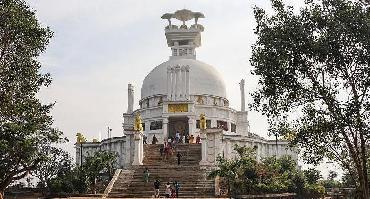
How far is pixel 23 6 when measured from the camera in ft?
71.4

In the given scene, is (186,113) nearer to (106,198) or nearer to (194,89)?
(194,89)

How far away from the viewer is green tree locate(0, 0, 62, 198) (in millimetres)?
20922

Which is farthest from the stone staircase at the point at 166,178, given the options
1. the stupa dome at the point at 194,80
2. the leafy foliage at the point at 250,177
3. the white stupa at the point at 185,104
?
the stupa dome at the point at 194,80

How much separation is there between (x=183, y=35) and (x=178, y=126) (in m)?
15.8

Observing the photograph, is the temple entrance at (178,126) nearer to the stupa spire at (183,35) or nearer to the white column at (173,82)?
the white column at (173,82)

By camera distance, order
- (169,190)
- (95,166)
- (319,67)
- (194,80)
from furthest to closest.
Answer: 1. (194,80)
2. (95,166)
3. (169,190)
4. (319,67)

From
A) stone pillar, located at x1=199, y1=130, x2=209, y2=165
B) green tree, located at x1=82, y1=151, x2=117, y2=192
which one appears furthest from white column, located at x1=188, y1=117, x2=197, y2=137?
stone pillar, located at x1=199, y1=130, x2=209, y2=165

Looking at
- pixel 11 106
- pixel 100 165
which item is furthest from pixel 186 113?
pixel 11 106

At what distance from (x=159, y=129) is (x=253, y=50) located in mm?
38053

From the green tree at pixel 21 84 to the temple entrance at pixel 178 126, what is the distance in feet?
101

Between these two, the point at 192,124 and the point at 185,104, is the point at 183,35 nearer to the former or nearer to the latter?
the point at 185,104

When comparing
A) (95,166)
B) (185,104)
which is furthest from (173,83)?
(95,166)

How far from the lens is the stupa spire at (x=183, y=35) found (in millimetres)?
65625

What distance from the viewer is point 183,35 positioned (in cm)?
6600
